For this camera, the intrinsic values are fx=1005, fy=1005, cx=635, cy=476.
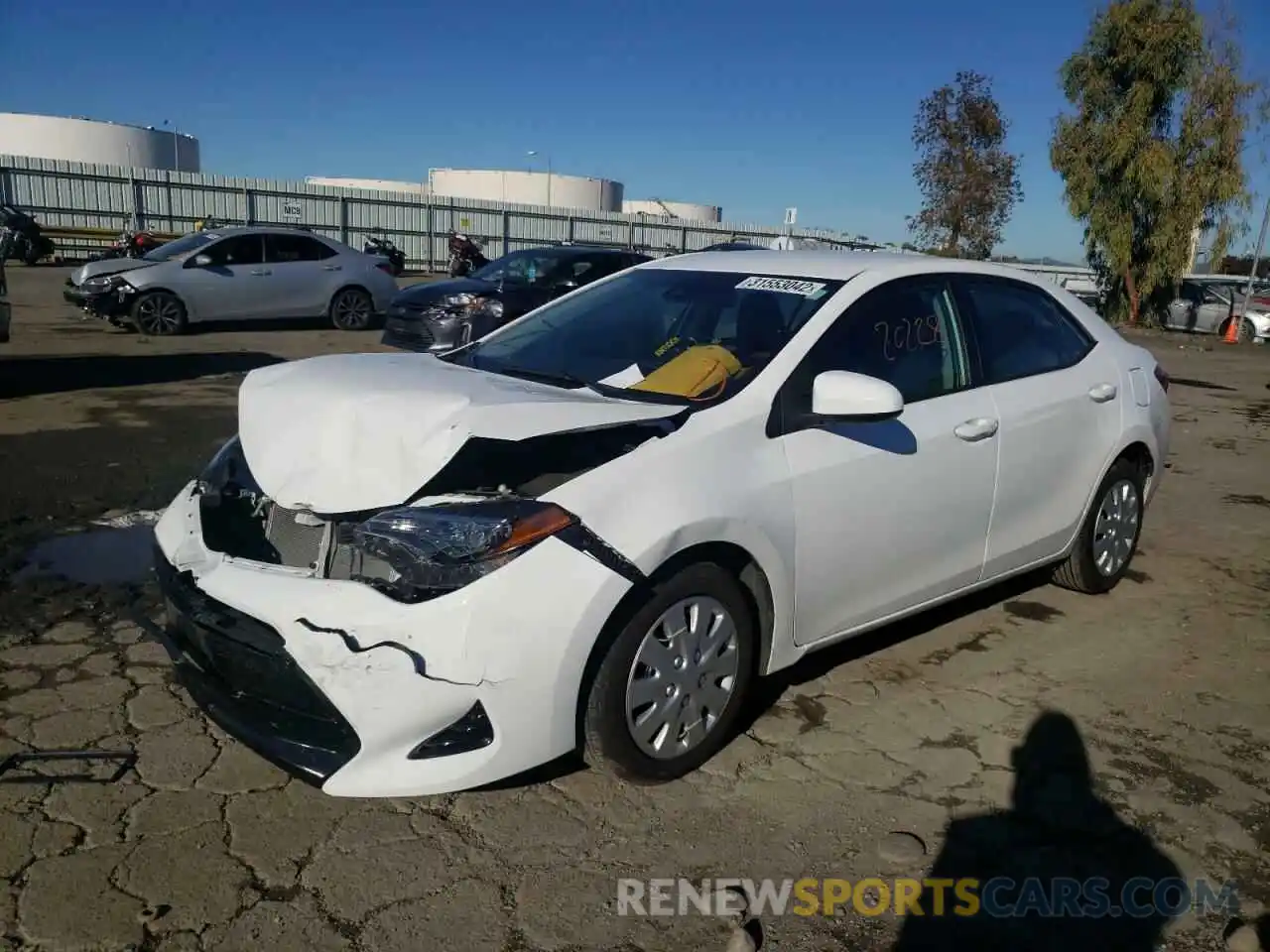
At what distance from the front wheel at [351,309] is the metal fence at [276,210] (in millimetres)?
14151

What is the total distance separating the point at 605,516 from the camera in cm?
280

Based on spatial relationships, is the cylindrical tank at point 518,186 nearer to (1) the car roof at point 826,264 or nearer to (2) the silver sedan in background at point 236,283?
(2) the silver sedan in background at point 236,283

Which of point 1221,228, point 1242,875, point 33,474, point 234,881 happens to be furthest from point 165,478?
point 1221,228

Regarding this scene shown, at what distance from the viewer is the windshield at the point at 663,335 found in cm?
354

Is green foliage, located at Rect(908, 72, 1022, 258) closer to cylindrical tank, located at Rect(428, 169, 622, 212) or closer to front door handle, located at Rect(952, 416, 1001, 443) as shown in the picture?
front door handle, located at Rect(952, 416, 1001, 443)

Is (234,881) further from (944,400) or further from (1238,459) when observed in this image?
(1238,459)

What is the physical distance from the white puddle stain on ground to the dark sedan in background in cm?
588

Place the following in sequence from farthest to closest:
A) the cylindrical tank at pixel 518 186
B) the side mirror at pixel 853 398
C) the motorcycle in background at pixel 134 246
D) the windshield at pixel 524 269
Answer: the cylindrical tank at pixel 518 186, the motorcycle in background at pixel 134 246, the windshield at pixel 524 269, the side mirror at pixel 853 398

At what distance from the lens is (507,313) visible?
12016 millimetres

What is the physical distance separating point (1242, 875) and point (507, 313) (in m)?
10.2

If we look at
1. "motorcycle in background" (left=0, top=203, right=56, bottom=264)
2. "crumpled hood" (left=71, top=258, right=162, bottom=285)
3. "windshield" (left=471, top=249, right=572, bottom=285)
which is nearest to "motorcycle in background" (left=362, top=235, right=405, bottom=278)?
"motorcycle in background" (left=0, top=203, right=56, bottom=264)

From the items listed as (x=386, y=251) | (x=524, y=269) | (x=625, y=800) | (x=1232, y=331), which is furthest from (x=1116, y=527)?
(x=386, y=251)

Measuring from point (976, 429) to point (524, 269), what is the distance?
1013 cm

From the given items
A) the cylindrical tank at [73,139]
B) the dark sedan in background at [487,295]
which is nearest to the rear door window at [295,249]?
the dark sedan in background at [487,295]
